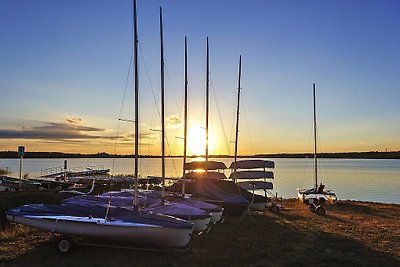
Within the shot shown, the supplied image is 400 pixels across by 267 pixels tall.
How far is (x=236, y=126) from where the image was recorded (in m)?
24.0

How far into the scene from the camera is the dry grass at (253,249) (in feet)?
30.0

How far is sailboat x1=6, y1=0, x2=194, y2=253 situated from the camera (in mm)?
9188

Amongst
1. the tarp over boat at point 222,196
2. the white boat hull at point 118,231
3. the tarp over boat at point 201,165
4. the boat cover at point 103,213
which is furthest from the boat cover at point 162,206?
the tarp over boat at point 201,165

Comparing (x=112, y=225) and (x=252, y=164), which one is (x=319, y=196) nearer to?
(x=252, y=164)

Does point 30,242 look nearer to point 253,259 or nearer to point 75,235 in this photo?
point 75,235

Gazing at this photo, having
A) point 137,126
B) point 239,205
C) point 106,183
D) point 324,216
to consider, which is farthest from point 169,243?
point 106,183

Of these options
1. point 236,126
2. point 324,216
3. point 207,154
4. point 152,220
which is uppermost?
point 236,126

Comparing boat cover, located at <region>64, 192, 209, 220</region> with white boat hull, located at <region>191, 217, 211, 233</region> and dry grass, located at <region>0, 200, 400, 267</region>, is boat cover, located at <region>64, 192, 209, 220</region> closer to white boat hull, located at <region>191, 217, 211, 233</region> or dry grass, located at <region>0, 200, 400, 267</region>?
white boat hull, located at <region>191, 217, 211, 233</region>

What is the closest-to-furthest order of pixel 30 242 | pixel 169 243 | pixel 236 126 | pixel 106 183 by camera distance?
1. pixel 169 243
2. pixel 30 242
3. pixel 236 126
4. pixel 106 183

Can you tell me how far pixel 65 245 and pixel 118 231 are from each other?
1.42 metres

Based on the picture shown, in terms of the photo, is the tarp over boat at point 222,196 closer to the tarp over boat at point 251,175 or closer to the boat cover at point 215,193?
the boat cover at point 215,193

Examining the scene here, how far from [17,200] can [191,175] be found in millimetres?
8338

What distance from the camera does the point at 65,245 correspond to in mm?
9570

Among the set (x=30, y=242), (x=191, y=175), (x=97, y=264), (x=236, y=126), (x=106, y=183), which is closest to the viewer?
(x=97, y=264)
